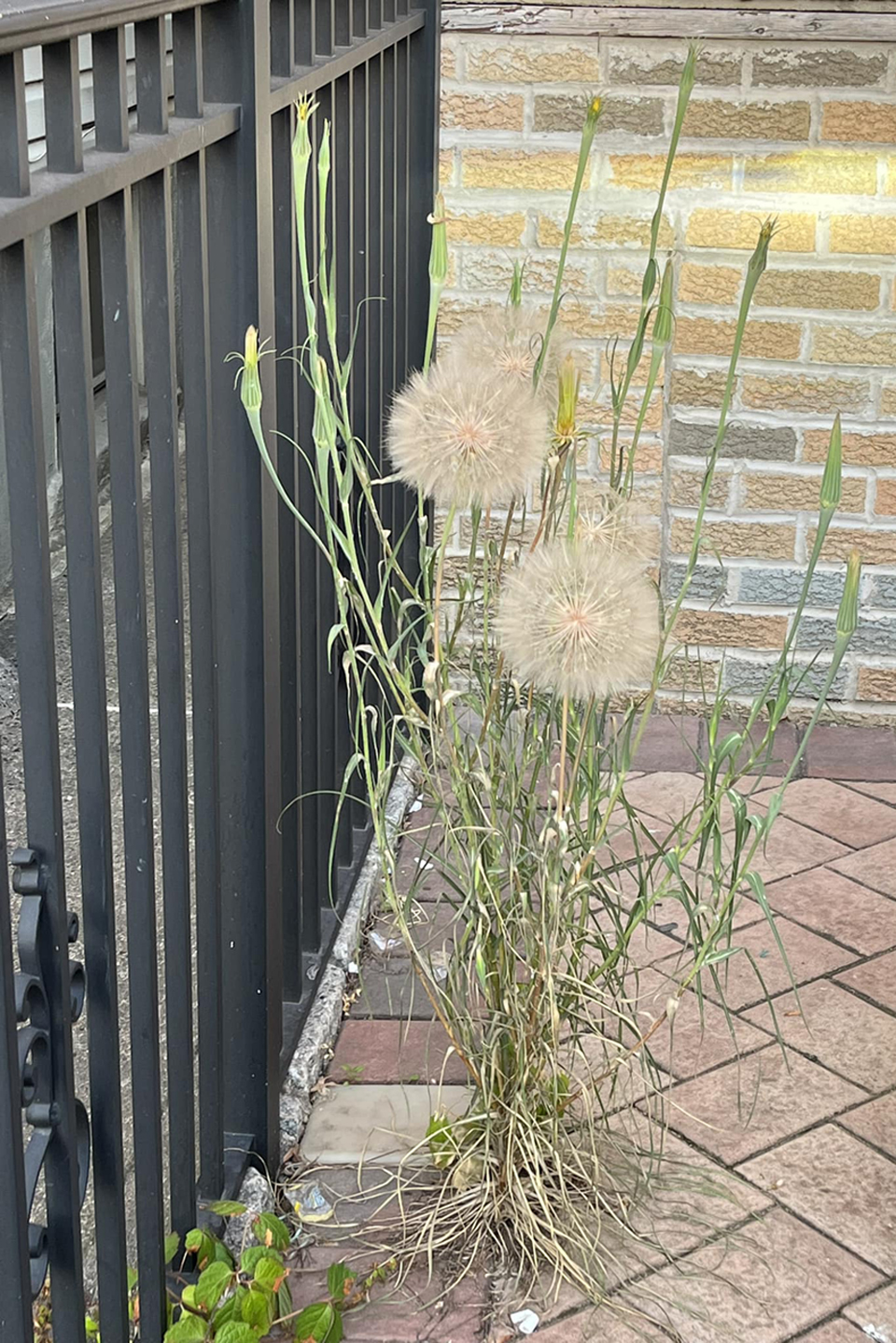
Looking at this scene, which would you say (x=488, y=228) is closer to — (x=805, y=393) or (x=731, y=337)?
(x=731, y=337)

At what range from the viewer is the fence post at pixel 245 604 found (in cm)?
180

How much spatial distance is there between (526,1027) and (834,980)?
981mm

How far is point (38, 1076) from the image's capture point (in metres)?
1.33

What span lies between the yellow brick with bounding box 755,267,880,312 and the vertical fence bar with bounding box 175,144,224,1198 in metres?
2.15

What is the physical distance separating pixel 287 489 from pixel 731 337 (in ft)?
5.83

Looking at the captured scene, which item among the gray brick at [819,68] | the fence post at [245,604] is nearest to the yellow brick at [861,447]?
the gray brick at [819,68]

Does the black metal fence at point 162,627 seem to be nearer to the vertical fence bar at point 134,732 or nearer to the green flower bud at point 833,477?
the vertical fence bar at point 134,732

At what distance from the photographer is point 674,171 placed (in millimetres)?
3584

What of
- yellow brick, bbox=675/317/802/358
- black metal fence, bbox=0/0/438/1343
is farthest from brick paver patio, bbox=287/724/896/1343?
yellow brick, bbox=675/317/802/358

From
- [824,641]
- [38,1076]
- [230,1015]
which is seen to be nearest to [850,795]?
[824,641]

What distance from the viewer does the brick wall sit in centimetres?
356

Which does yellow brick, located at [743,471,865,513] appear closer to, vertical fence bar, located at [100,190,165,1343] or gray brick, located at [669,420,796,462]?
gray brick, located at [669,420,796,462]

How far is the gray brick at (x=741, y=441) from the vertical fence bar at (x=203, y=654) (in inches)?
80.9

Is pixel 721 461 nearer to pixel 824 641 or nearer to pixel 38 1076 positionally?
pixel 824 641
